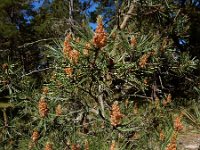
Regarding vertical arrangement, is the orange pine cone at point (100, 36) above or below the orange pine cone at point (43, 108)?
above

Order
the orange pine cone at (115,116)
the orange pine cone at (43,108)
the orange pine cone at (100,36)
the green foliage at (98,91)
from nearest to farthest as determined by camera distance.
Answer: the orange pine cone at (100,36)
the orange pine cone at (115,116)
the green foliage at (98,91)
the orange pine cone at (43,108)

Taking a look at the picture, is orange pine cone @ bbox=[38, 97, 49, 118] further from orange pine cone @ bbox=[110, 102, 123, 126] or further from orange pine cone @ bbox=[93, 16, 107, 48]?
orange pine cone @ bbox=[93, 16, 107, 48]

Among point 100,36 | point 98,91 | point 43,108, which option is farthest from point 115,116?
point 98,91

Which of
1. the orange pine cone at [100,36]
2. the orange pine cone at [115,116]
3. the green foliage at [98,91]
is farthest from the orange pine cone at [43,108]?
the orange pine cone at [100,36]

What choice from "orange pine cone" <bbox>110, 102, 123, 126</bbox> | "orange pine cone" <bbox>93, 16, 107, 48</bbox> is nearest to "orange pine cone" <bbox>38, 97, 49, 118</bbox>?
"orange pine cone" <bbox>110, 102, 123, 126</bbox>

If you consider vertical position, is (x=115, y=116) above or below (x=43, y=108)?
below

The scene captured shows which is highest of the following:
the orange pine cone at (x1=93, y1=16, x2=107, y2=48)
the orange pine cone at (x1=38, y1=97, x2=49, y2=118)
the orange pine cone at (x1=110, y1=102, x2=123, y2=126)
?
the orange pine cone at (x1=93, y1=16, x2=107, y2=48)

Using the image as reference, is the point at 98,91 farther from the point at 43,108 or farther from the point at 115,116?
the point at 115,116

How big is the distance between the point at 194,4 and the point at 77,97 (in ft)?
9.83

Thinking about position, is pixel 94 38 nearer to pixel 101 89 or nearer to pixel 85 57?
pixel 85 57

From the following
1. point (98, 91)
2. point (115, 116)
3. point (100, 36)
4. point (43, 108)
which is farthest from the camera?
point (98, 91)

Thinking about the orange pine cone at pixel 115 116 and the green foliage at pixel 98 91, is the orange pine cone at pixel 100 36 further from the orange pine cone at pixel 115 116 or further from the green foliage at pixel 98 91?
the orange pine cone at pixel 115 116

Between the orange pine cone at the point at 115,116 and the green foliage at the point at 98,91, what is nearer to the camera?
the orange pine cone at the point at 115,116

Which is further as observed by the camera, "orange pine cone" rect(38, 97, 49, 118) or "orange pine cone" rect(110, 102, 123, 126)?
"orange pine cone" rect(38, 97, 49, 118)
